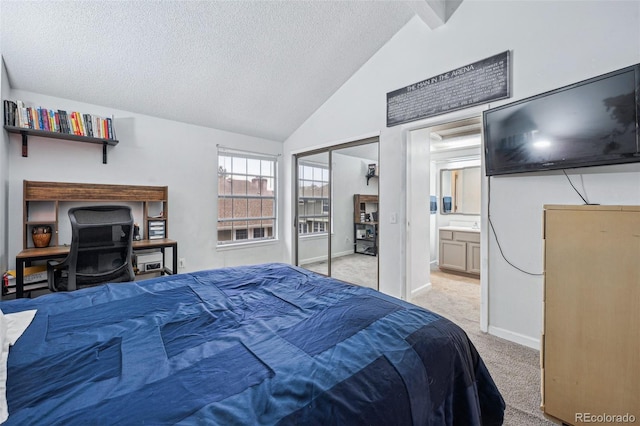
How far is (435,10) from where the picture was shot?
105 inches

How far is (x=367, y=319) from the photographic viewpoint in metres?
1.17

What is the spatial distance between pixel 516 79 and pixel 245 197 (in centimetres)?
384

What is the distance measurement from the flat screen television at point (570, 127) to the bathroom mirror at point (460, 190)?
2909 millimetres

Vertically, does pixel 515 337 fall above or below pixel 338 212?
below

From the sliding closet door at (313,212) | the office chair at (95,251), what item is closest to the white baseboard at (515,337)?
the sliding closet door at (313,212)

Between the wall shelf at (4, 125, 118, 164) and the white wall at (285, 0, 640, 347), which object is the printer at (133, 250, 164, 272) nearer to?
the wall shelf at (4, 125, 118, 164)

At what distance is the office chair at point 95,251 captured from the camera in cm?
224

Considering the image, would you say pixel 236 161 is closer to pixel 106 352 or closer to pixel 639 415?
pixel 106 352

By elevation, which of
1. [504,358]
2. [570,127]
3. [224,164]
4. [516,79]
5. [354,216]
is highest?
[516,79]

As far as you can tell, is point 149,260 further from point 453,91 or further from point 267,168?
point 453,91

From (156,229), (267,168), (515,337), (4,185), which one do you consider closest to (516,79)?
(515,337)

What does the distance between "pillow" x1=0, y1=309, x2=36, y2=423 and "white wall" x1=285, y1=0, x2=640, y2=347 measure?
9.93 ft

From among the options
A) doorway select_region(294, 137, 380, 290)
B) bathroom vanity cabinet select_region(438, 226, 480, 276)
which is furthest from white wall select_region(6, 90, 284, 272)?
bathroom vanity cabinet select_region(438, 226, 480, 276)

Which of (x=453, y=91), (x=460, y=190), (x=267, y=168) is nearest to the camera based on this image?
(x=453, y=91)
